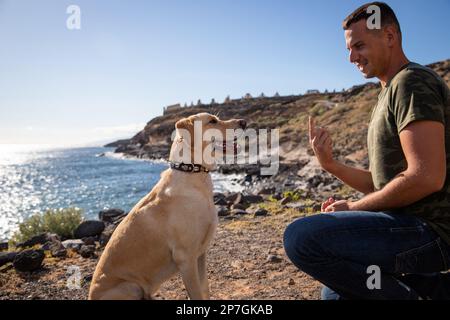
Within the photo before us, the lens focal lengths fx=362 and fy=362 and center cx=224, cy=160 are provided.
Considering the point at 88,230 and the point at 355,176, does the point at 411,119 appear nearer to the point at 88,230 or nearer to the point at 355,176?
the point at 355,176

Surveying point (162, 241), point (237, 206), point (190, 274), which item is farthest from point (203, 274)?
point (237, 206)

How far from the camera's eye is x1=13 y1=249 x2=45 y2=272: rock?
255 inches

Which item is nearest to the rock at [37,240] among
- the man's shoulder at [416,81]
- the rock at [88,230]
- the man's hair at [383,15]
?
the rock at [88,230]

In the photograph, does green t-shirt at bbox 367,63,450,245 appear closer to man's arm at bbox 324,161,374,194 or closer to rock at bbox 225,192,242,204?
man's arm at bbox 324,161,374,194

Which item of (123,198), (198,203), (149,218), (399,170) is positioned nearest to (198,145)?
(198,203)

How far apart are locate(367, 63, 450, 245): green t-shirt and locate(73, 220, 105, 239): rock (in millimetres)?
8584

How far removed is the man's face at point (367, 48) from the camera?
332cm

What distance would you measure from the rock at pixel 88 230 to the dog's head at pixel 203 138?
6.67 metres

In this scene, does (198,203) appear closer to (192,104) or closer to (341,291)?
(341,291)

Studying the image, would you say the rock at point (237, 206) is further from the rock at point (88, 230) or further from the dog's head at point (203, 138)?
the dog's head at point (203, 138)

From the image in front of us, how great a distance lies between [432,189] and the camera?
2.87 metres

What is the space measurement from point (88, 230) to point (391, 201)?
354 inches

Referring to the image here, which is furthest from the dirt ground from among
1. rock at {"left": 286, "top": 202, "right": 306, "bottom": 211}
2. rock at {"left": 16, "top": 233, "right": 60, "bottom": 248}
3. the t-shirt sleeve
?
the t-shirt sleeve

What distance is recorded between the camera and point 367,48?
338 cm
